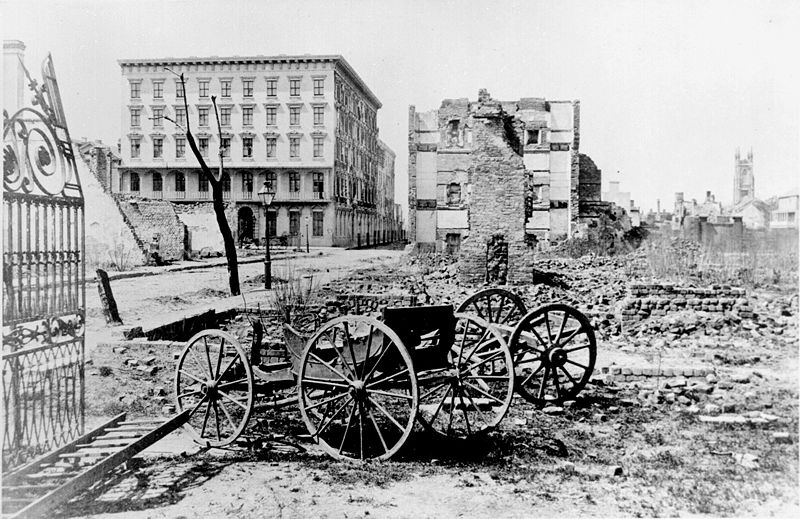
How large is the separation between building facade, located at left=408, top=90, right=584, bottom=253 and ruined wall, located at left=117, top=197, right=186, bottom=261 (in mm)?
13350

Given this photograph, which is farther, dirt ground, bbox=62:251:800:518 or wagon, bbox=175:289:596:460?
wagon, bbox=175:289:596:460

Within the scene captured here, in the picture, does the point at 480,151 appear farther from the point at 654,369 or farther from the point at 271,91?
the point at 271,91

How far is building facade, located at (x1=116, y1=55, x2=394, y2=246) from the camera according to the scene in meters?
23.9

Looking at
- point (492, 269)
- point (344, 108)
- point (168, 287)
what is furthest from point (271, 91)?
point (492, 269)

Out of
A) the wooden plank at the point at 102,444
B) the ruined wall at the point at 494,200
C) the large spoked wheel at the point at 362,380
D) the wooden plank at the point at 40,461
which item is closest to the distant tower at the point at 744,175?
the ruined wall at the point at 494,200

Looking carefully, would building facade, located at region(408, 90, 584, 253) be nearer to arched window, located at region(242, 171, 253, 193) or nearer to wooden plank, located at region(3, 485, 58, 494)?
arched window, located at region(242, 171, 253, 193)

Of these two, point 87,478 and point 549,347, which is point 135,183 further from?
point 87,478

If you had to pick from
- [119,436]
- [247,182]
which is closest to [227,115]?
[247,182]

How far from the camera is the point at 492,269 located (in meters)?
17.8

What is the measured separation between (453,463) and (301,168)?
28431 millimetres

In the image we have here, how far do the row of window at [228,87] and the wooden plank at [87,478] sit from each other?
1565 centimetres

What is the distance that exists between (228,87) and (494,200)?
44.9 feet

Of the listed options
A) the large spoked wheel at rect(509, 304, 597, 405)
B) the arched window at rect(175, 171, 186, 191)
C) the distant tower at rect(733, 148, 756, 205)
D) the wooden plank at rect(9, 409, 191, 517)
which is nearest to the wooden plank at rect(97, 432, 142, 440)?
the wooden plank at rect(9, 409, 191, 517)

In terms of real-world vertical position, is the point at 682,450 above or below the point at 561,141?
below
